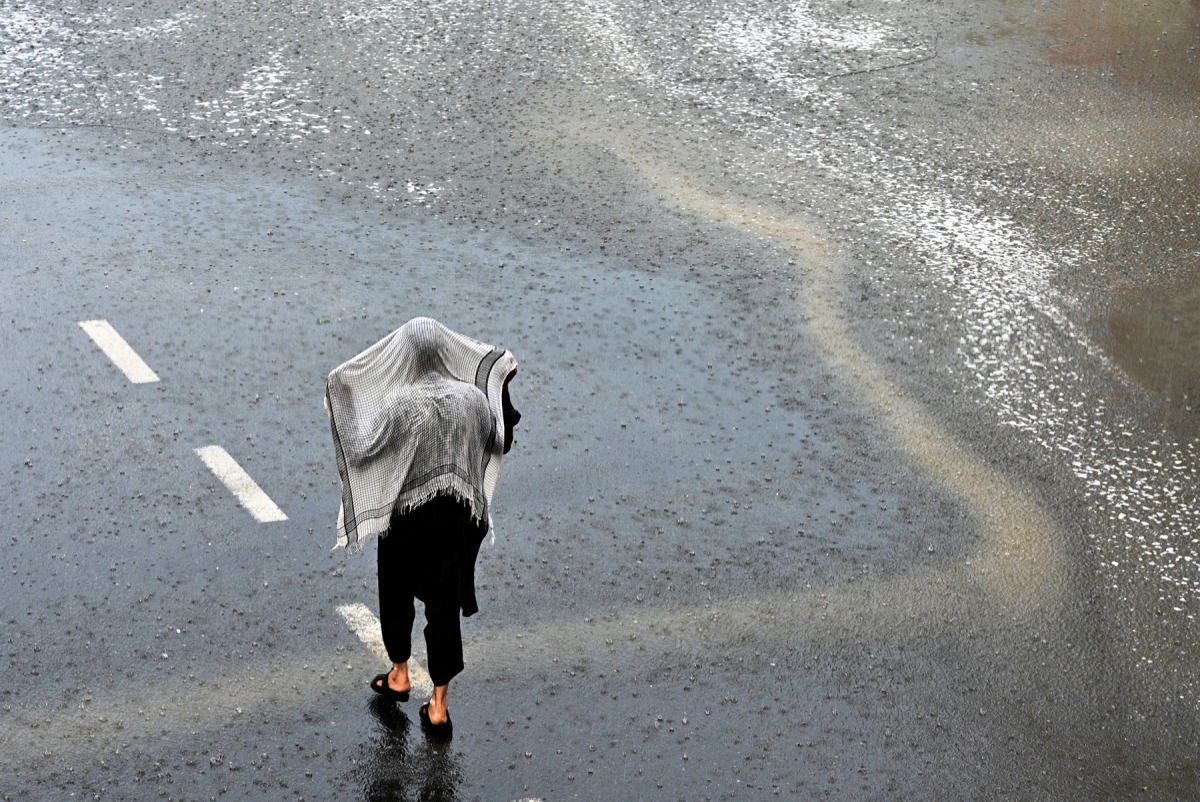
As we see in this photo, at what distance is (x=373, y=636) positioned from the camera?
6363 millimetres

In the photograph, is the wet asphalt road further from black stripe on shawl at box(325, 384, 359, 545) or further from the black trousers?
black stripe on shawl at box(325, 384, 359, 545)

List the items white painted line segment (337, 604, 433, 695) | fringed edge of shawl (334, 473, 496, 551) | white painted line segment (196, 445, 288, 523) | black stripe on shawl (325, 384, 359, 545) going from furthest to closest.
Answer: white painted line segment (196, 445, 288, 523), white painted line segment (337, 604, 433, 695), black stripe on shawl (325, 384, 359, 545), fringed edge of shawl (334, 473, 496, 551)

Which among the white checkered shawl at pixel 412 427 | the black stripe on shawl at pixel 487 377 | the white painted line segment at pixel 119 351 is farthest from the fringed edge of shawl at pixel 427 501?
the white painted line segment at pixel 119 351

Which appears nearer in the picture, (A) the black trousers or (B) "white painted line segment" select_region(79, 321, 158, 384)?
(A) the black trousers

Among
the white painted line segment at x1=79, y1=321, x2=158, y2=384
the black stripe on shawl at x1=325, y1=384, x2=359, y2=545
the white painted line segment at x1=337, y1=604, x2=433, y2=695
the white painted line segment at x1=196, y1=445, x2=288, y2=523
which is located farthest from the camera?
the white painted line segment at x1=79, y1=321, x2=158, y2=384

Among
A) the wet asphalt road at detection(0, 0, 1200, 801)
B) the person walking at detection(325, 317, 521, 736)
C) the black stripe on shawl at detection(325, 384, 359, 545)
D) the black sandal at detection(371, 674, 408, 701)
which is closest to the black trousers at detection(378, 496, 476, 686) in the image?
the person walking at detection(325, 317, 521, 736)

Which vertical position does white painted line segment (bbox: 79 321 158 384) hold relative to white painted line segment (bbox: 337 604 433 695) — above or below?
below

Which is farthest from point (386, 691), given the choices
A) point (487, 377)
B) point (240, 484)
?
point (240, 484)

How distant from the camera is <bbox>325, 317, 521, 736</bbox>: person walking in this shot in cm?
554

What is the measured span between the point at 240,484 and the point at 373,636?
154 centimetres

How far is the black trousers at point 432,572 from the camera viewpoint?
561cm

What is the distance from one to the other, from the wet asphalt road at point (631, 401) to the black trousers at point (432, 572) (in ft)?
1.36

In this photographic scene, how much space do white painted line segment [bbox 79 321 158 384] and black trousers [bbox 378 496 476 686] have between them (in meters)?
3.32

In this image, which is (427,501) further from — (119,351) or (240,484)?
(119,351)
